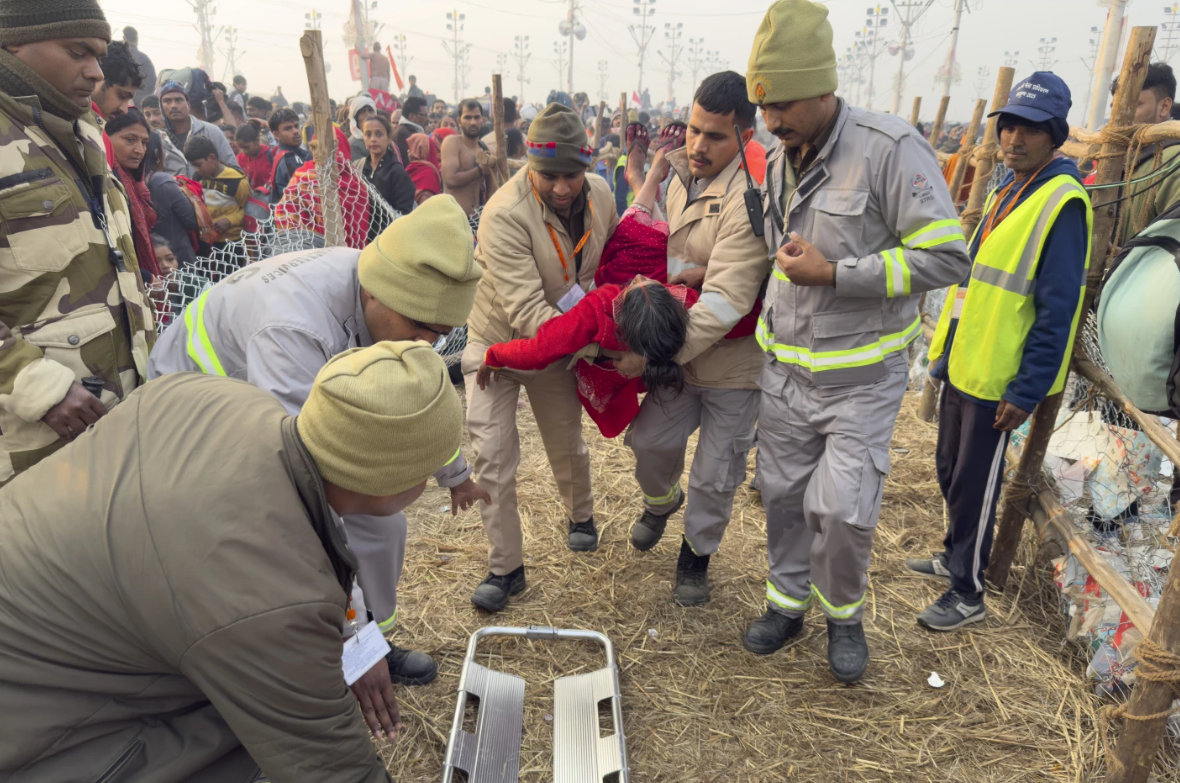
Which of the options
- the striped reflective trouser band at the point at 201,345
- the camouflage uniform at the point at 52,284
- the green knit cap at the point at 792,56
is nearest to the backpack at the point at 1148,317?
the green knit cap at the point at 792,56

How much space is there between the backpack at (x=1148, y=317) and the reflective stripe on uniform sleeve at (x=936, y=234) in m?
0.50

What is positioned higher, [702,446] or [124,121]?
[124,121]

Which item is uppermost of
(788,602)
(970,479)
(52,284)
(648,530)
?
(52,284)

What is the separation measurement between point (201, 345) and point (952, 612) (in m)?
3.12

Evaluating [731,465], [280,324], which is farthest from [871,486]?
[280,324]

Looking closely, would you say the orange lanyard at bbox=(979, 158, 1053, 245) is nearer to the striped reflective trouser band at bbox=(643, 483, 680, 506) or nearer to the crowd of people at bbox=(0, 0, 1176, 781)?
the crowd of people at bbox=(0, 0, 1176, 781)

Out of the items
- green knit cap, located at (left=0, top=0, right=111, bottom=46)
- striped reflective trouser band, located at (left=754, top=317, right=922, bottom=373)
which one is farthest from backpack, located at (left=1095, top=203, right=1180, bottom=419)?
green knit cap, located at (left=0, top=0, right=111, bottom=46)

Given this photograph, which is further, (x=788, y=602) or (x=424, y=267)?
(x=788, y=602)

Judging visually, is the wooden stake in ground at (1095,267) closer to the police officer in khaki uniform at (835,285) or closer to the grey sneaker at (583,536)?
the police officer in khaki uniform at (835,285)

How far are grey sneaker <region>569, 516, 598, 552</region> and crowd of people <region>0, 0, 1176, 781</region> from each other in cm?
8

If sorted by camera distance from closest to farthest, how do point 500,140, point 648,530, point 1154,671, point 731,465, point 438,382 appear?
point 438,382
point 1154,671
point 731,465
point 648,530
point 500,140

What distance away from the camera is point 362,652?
2014 mm

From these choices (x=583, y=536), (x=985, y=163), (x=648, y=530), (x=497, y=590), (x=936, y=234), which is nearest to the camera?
(x=936, y=234)

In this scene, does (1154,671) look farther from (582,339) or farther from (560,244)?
(560,244)
